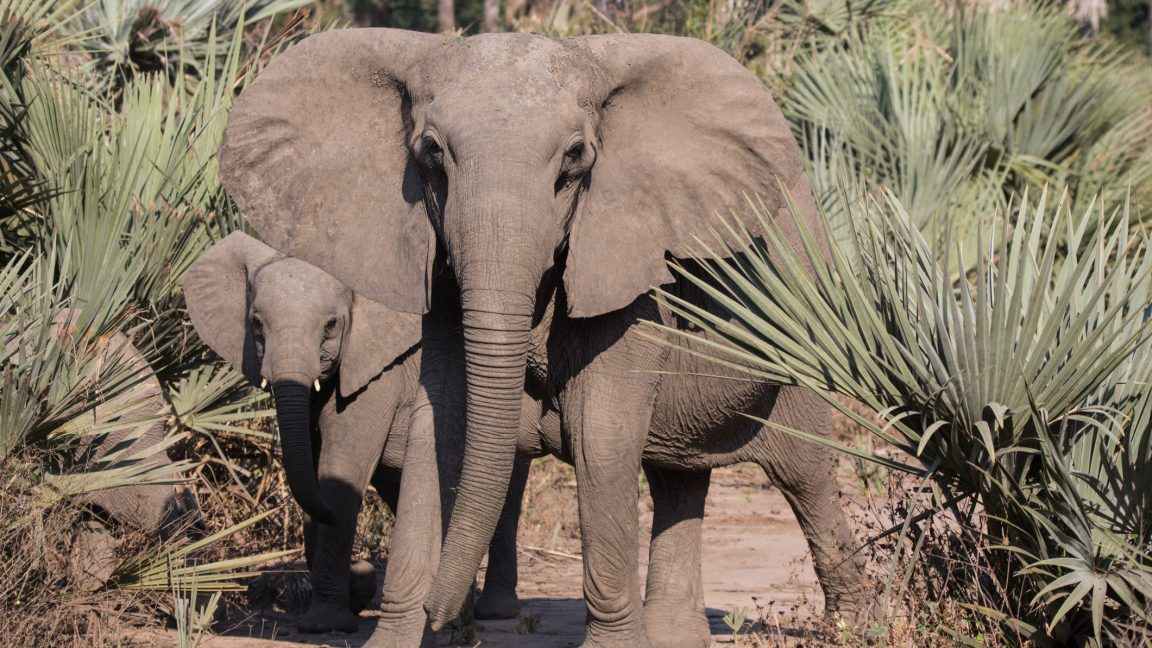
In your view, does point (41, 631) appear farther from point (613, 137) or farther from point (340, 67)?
point (613, 137)

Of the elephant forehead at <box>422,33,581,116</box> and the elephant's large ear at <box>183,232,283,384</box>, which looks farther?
the elephant's large ear at <box>183,232,283,384</box>

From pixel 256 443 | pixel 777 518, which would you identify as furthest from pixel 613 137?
pixel 777 518

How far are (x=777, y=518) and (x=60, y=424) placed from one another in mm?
6245

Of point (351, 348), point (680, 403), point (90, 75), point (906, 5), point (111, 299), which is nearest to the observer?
point (680, 403)

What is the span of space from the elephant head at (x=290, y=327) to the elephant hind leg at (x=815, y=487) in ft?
6.18

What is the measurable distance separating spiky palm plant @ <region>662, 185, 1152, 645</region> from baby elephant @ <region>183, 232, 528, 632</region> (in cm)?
271

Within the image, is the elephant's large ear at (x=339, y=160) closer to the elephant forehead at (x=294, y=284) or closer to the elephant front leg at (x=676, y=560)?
the elephant forehead at (x=294, y=284)

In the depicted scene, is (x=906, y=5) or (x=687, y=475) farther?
(x=906, y=5)

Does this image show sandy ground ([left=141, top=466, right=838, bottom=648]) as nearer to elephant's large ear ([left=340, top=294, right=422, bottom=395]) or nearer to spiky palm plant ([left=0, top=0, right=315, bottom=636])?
spiky palm plant ([left=0, top=0, right=315, bottom=636])

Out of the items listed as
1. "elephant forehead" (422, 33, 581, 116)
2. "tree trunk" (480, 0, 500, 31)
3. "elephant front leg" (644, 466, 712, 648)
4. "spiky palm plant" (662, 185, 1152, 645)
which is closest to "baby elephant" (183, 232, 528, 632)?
"elephant front leg" (644, 466, 712, 648)

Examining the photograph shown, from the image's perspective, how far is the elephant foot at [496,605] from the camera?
737 centimetres

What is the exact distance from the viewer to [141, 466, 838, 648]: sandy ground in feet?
21.7

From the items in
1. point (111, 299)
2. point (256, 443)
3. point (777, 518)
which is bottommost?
point (777, 518)

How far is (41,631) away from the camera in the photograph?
5.28 meters
